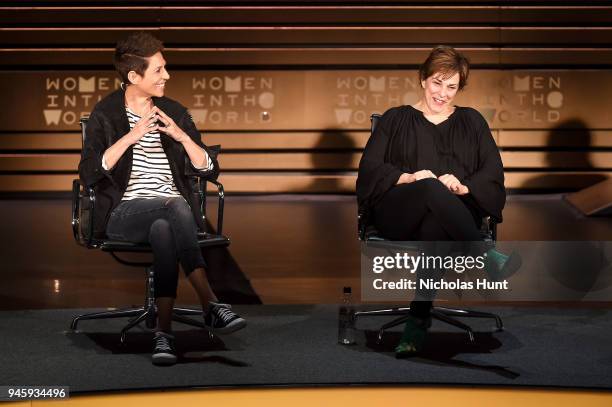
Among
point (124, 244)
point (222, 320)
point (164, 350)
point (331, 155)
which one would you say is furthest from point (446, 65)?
point (331, 155)

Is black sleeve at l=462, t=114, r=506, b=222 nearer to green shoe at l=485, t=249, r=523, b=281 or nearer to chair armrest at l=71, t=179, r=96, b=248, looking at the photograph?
green shoe at l=485, t=249, r=523, b=281

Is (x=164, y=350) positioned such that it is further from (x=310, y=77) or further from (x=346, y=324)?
(x=310, y=77)

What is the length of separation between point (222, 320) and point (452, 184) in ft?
3.28

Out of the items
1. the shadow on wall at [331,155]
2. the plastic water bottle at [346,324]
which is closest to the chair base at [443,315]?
the plastic water bottle at [346,324]

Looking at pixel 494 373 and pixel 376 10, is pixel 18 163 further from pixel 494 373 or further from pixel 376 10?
pixel 494 373

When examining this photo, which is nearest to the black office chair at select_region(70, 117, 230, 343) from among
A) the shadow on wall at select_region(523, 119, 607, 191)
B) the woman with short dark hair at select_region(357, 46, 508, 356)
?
the woman with short dark hair at select_region(357, 46, 508, 356)

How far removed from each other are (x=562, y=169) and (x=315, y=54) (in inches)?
94.3

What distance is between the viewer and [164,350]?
3766 millimetres

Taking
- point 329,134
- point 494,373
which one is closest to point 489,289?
point 494,373

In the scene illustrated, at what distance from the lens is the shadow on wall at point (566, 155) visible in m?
9.55

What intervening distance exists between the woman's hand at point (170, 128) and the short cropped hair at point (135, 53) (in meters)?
0.18

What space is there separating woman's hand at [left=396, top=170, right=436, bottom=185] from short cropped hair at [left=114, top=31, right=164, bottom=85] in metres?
1.05

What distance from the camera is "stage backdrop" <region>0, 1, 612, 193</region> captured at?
9.55 metres

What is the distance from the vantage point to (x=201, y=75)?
9562 mm
